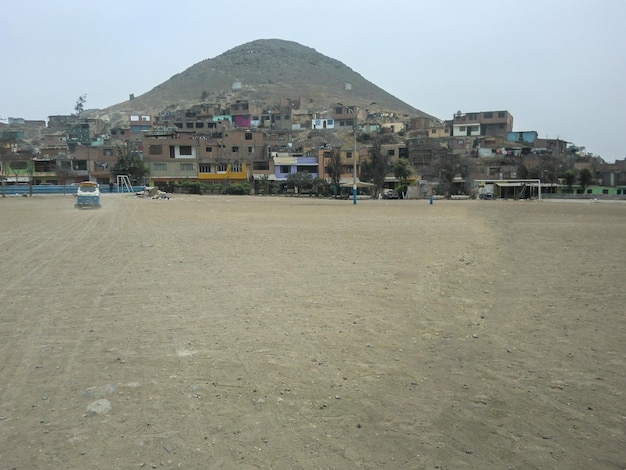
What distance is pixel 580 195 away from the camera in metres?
66.6

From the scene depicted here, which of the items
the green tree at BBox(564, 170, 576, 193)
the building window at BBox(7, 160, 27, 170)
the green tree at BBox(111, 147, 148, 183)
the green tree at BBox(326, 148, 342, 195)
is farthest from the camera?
the building window at BBox(7, 160, 27, 170)

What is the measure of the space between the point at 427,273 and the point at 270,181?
69.4 metres

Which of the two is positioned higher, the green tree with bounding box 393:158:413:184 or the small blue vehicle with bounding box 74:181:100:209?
the green tree with bounding box 393:158:413:184

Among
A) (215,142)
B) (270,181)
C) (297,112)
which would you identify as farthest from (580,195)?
(297,112)

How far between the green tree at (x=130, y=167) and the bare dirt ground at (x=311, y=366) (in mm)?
66984

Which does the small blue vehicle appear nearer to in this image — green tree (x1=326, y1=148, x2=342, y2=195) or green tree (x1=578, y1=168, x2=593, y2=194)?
green tree (x1=326, y1=148, x2=342, y2=195)

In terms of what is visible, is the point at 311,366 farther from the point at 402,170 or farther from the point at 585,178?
the point at 585,178

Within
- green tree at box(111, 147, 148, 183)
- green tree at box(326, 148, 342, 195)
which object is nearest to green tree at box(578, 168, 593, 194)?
green tree at box(326, 148, 342, 195)

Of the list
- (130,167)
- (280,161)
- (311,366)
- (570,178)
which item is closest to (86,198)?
(311,366)

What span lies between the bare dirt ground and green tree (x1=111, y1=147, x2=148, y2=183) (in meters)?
67.0

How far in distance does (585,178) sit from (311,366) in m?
80.4

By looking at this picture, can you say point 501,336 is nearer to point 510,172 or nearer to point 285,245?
point 285,245

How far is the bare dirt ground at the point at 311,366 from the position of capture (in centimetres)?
351

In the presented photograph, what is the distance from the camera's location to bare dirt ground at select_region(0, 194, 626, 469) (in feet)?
11.5
